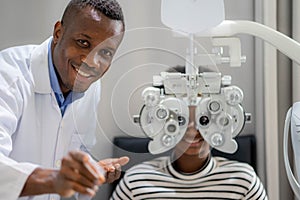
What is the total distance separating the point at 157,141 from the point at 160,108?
3.2 inches

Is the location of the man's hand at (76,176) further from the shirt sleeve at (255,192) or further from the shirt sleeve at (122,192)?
the shirt sleeve at (255,192)

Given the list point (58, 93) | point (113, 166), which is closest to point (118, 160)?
point (113, 166)

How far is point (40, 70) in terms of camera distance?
46.1 inches

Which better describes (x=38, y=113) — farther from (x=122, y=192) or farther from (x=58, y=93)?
(x=122, y=192)

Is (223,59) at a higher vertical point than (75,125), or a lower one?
higher

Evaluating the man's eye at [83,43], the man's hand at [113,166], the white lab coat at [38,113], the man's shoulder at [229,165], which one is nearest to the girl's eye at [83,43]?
the man's eye at [83,43]

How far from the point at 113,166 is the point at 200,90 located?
282 millimetres

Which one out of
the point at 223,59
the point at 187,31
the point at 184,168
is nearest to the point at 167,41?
the point at 187,31

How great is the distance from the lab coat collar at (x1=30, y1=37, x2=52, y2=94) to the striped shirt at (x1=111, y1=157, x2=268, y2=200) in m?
0.33

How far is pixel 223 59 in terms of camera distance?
1.15m

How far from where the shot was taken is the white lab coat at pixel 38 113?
3.51ft

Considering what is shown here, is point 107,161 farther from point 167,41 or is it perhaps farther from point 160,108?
point 167,41

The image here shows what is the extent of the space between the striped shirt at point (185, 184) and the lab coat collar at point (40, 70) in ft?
1.10

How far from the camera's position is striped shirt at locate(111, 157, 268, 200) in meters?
1.08
